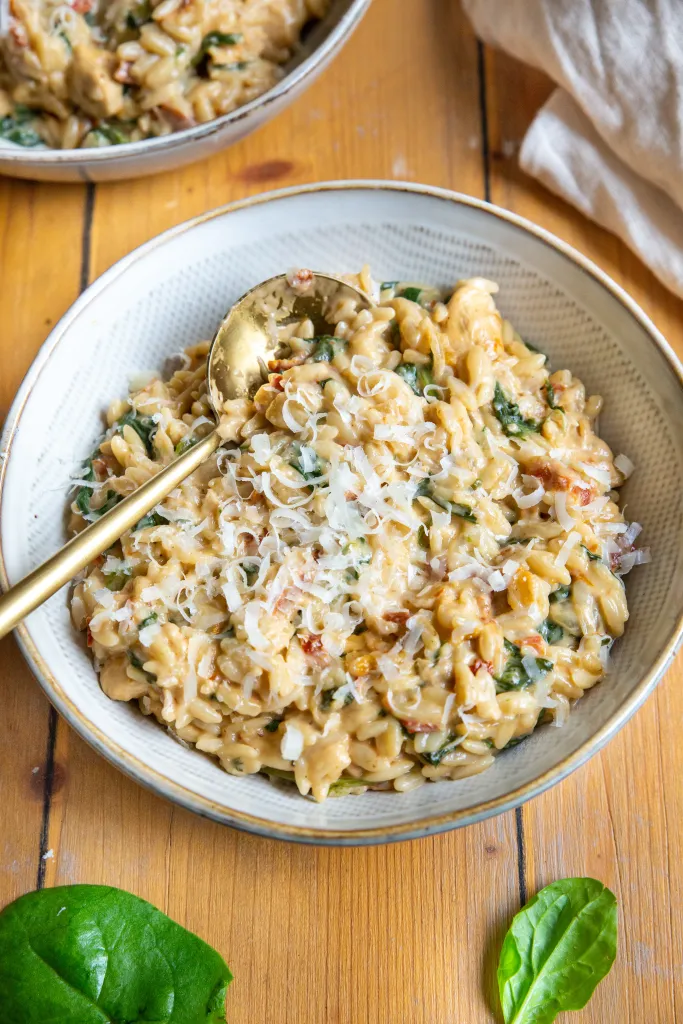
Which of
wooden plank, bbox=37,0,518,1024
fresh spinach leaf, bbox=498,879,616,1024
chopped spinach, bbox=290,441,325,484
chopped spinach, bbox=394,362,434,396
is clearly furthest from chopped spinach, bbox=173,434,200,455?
fresh spinach leaf, bbox=498,879,616,1024

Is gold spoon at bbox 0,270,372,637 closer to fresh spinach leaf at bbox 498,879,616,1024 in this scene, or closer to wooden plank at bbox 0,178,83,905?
wooden plank at bbox 0,178,83,905

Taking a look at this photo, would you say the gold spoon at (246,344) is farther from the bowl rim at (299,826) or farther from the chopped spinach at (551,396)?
the chopped spinach at (551,396)

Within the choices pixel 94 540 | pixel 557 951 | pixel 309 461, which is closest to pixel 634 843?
pixel 557 951

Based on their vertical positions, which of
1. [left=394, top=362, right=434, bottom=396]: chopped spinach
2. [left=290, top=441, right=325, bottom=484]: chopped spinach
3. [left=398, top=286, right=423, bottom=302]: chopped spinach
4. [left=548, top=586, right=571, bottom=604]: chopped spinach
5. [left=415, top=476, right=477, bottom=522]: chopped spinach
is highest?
[left=398, top=286, right=423, bottom=302]: chopped spinach

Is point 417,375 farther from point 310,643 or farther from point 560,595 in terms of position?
point 310,643

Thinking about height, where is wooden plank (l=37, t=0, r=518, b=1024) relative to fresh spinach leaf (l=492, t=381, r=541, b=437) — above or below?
below

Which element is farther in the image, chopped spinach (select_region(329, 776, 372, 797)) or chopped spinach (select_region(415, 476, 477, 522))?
chopped spinach (select_region(415, 476, 477, 522))
